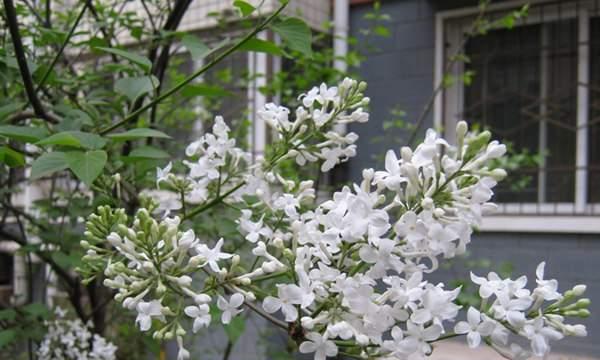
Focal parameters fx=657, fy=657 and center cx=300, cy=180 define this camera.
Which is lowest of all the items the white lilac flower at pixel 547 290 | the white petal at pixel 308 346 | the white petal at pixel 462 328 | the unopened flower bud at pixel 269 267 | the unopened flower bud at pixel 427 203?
the white petal at pixel 308 346

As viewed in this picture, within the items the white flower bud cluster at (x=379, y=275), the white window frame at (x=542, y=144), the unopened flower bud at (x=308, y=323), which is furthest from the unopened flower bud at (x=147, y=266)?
the white window frame at (x=542, y=144)

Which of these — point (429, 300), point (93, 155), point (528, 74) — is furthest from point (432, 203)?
point (528, 74)

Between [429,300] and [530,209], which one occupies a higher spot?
[429,300]

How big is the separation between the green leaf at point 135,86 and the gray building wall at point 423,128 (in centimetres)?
358

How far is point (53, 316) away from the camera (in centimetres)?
253

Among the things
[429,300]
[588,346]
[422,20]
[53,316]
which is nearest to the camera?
[429,300]

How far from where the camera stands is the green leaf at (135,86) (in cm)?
147

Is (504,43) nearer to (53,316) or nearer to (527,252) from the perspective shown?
(527,252)

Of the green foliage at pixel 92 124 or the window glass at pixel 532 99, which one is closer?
the green foliage at pixel 92 124

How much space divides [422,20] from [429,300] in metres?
5.13

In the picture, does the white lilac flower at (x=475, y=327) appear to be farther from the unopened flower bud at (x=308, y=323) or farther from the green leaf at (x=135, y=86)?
the green leaf at (x=135, y=86)

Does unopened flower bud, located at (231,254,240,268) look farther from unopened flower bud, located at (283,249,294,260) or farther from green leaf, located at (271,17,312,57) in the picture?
green leaf, located at (271,17,312,57)

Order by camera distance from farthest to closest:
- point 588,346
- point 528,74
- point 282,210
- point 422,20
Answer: point 422,20 < point 528,74 < point 588,346 < point 282,210

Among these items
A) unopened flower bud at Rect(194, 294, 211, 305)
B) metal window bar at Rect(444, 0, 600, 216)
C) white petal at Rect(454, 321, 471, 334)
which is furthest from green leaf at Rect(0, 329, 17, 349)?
metal window bar at Rect(444, 0, 600, 216)
